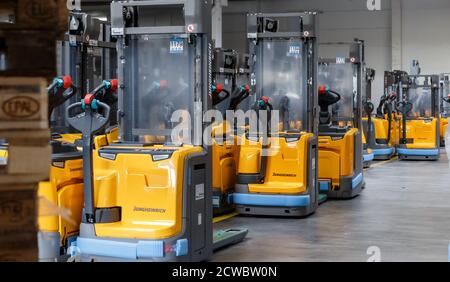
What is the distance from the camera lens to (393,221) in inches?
399

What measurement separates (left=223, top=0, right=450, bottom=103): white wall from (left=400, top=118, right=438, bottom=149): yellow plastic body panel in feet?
29.5

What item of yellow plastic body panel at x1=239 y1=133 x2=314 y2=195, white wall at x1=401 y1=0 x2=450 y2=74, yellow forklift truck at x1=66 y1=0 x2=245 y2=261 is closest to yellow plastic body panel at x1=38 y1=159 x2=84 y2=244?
yellow forklift truck at x1=66 y1=0 x2=245 y2=261

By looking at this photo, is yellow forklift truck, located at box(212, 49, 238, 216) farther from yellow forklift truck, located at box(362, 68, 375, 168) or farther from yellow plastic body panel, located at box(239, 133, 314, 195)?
yellow forklift truck, located at box(362, 68, 375, 168)

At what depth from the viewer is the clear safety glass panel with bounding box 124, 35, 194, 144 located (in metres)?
7.57

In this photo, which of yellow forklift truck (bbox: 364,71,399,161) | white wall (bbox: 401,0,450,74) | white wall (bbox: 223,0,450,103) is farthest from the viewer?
white wall (bbox: 223,0,450,103)

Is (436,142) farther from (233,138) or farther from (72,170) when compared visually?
(72,170)

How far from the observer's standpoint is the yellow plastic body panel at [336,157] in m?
12.0

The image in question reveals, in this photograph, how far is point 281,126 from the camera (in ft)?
37.4

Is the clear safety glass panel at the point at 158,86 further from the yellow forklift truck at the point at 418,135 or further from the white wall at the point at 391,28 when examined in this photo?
the white wall at the point at 391,28

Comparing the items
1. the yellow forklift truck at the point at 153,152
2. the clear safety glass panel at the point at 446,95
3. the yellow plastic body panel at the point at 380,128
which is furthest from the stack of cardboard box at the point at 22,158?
the clear safety glass panel at the point at 446,95

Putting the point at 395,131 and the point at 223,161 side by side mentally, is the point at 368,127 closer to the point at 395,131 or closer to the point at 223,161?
the point at 395,131

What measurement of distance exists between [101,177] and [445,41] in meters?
23.5

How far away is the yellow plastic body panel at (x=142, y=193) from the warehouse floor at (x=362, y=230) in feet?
4.02
